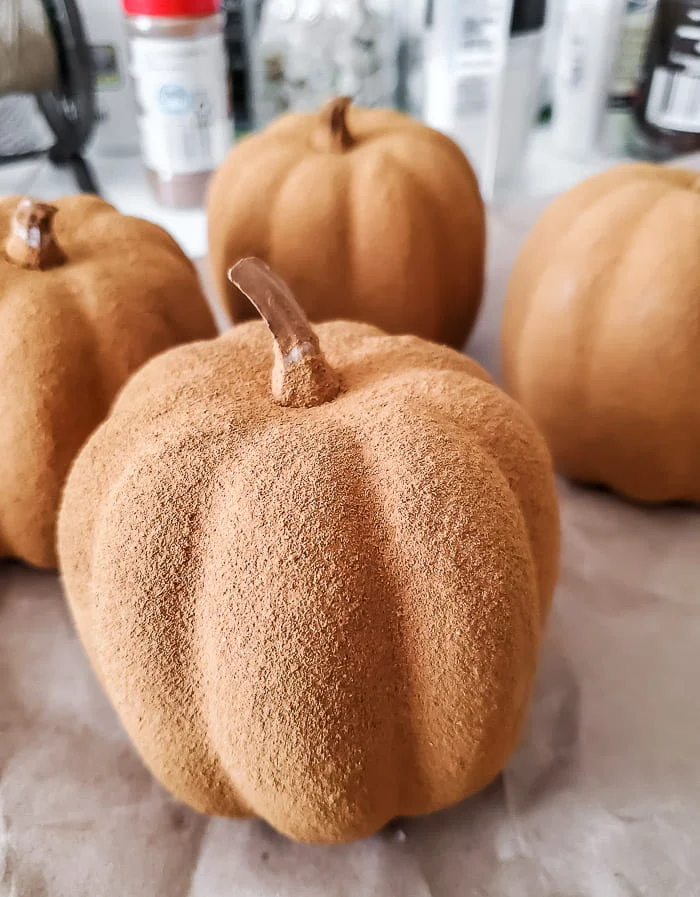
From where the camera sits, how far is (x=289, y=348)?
1.70 ft

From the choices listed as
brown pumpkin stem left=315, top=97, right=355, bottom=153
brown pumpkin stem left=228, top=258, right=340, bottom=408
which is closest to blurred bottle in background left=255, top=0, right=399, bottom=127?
brown pumpkin stem left=315, top=97, right=355, bottom=153

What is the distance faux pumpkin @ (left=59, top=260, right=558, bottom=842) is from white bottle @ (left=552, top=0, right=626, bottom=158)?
1.02 metres

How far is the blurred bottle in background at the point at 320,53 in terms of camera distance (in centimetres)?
126

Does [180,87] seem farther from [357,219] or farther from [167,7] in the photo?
[357,219]

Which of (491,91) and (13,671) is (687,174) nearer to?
(491,91)

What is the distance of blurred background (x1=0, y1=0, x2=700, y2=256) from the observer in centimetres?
107

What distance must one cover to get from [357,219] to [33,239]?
1.03 ft

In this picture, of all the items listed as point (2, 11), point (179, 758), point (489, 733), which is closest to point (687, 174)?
point (489, 733)

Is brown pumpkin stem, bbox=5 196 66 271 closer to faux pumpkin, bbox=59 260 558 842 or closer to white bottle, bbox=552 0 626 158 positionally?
faux pumpkin, bbox=59 260 558 842

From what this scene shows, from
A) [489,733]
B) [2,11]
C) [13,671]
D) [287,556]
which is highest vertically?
[2,11]

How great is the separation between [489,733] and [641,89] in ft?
3.89

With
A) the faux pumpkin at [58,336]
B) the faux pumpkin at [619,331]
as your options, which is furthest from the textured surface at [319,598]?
the faux pumpkin at [619,331]

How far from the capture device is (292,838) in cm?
51

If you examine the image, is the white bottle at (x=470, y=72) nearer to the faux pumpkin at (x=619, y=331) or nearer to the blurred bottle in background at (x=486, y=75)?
the blurred bottle in background at (x=486, y=75)
